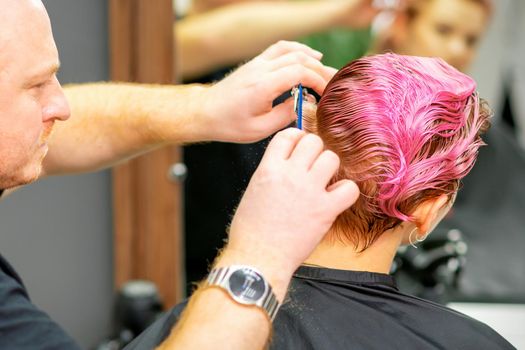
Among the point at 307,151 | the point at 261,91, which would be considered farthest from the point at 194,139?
the point at 307,151

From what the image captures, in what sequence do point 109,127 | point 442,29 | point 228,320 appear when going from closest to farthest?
point 228,320 < point 109,127 < point 442,29

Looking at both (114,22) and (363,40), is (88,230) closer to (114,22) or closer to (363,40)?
(114,22)

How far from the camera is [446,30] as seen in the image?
323 centimetres

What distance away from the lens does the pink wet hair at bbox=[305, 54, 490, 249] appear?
130cm

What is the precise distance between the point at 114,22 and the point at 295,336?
2.38 meters

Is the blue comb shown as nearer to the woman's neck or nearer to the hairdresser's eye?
the woman's neck

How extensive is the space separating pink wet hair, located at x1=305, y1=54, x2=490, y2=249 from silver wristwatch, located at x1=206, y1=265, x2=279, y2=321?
1.07 ft

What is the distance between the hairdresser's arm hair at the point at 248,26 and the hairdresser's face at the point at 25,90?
1.98 m

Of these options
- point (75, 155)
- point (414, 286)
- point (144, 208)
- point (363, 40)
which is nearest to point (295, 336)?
point (75, 155)

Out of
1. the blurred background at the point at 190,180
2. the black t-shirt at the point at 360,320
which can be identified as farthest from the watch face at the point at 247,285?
the blurred background at the point at 190,180

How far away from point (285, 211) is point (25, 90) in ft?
1.74

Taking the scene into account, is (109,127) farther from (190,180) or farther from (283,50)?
(190,180)

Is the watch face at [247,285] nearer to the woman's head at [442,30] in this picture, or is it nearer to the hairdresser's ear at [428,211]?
the hairdresser's ear at [428,211]

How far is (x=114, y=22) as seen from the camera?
3.42m
